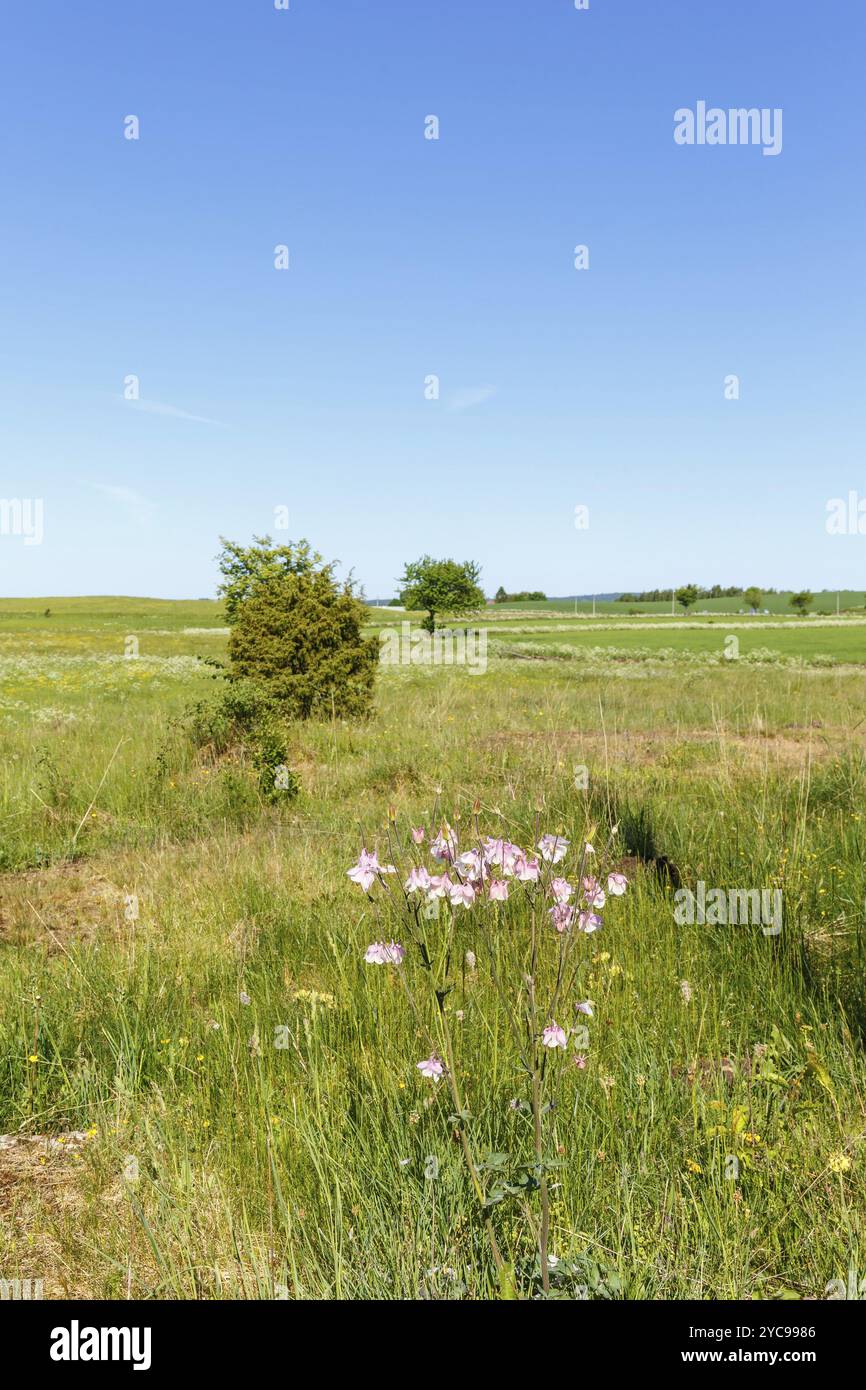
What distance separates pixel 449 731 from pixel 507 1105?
857cm

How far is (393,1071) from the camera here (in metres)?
2.69

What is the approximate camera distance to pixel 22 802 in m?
7.56

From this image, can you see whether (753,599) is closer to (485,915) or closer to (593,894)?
(593,894)

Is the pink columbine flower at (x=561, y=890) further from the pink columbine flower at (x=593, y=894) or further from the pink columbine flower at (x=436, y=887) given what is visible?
the pink columbine flower at (x=436, y=887)

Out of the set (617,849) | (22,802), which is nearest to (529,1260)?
(617,849)

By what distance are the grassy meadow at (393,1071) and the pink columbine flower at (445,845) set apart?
122mm

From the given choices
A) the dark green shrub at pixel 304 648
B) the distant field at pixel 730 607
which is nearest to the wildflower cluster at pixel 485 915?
the dark green shrub at pixel 304 648

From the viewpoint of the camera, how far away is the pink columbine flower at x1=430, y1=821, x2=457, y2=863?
6.41 feet

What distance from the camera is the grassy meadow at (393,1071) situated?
6.40ft

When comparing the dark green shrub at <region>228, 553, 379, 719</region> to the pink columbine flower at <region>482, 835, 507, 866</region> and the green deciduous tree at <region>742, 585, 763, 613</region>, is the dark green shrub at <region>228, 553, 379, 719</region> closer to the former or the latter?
the pink columbine flower at <region>482, 835, 507, 866</region>

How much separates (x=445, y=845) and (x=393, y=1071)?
120 cm

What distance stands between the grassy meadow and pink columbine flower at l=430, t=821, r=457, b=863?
122mm

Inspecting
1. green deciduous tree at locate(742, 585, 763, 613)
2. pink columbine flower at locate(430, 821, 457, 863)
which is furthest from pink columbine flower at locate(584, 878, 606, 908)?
green deciduous tree at locate(742, 585, 763, 613)
